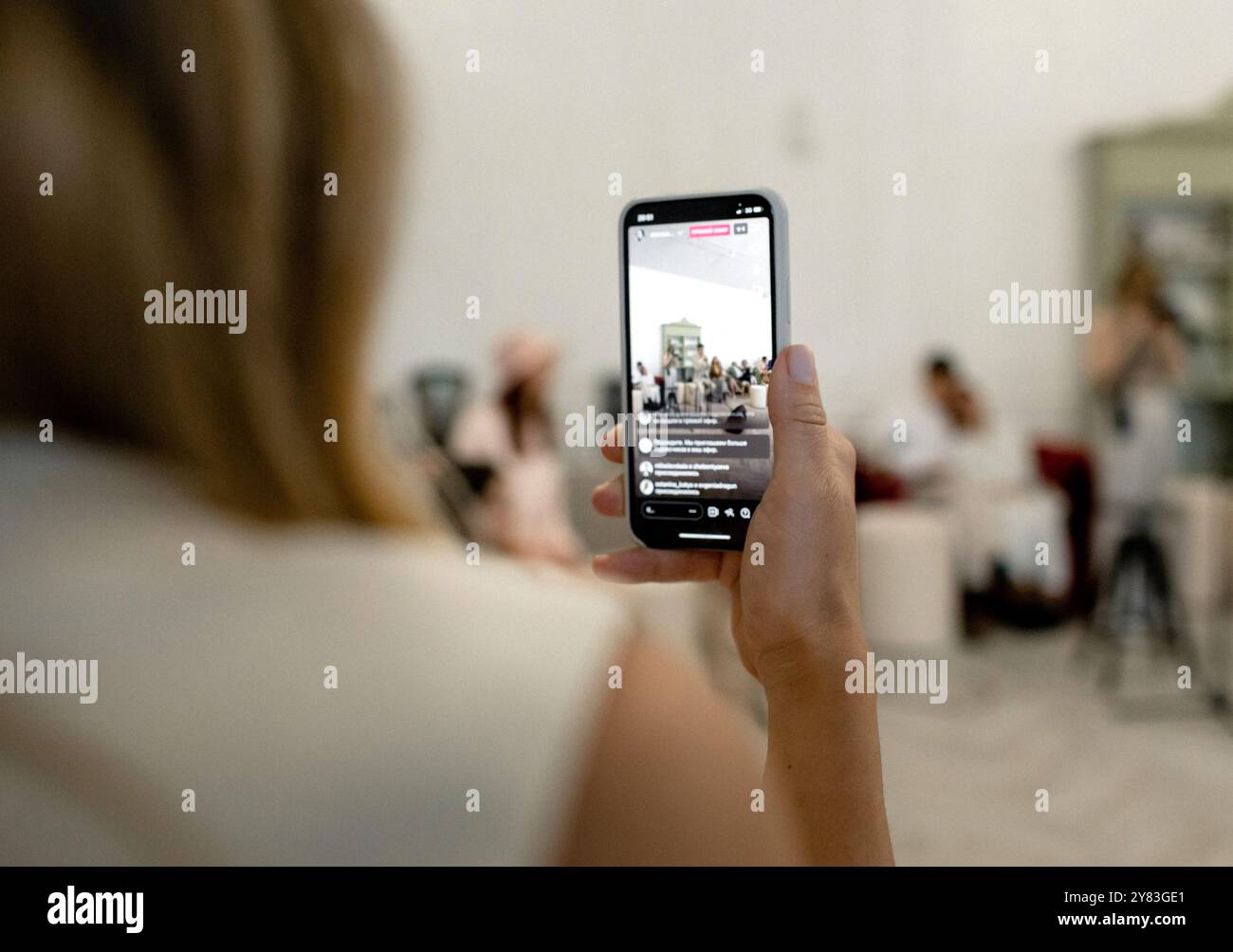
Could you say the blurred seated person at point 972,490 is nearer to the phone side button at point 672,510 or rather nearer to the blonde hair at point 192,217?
the phone side button at point 672,510

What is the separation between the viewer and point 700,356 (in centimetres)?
66

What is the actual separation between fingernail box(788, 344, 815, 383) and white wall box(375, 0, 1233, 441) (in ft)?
7.49

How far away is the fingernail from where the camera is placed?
1.87 ft

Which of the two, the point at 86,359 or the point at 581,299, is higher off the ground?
the point at 581,299

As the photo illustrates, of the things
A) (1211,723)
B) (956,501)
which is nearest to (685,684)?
(1211,723)

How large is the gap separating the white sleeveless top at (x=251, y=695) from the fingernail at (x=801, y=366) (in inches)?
12.3

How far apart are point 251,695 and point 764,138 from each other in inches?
118

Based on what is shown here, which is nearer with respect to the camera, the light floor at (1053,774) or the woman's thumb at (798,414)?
the woman's thumb at (798,414)

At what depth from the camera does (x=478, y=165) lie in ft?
10.3

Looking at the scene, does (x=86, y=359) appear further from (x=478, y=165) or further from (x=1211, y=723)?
(x=478, y=165)

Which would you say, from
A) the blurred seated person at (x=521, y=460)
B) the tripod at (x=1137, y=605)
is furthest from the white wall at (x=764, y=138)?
the tripod at (x=1137, y=605)

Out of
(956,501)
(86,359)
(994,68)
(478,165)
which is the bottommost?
(956,501)

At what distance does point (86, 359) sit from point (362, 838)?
173mm

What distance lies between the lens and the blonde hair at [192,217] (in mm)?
280
